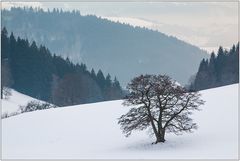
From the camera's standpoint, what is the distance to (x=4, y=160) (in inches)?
1264

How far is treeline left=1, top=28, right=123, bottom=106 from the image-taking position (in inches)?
4732

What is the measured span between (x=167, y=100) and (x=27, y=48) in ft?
353

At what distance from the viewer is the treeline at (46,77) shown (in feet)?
394

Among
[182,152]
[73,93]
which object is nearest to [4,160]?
[182,152]

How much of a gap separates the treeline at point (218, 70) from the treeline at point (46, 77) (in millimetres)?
23370

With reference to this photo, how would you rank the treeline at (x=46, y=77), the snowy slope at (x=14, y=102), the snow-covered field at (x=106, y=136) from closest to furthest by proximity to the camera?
the snow-covered field at (x=106, y=136), the snowy slope at (x=14, y=102), the treeline at (x=46, y=77)

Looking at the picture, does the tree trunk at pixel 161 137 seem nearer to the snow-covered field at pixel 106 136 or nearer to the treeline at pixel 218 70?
the snow-covered field at pixel 106 136

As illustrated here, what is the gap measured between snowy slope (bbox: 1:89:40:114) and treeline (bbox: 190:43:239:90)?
132ft

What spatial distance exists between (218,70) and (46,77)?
47043mm

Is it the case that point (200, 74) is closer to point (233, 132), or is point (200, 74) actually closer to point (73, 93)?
point (73, 93)

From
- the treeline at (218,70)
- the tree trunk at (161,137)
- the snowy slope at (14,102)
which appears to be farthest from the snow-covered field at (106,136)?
the treeline at (218,70)

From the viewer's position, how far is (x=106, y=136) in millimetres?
43781

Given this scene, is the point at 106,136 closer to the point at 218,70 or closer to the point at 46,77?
the point at 218,70

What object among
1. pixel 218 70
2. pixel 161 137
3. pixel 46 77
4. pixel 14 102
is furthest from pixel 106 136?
pixel 46 77
